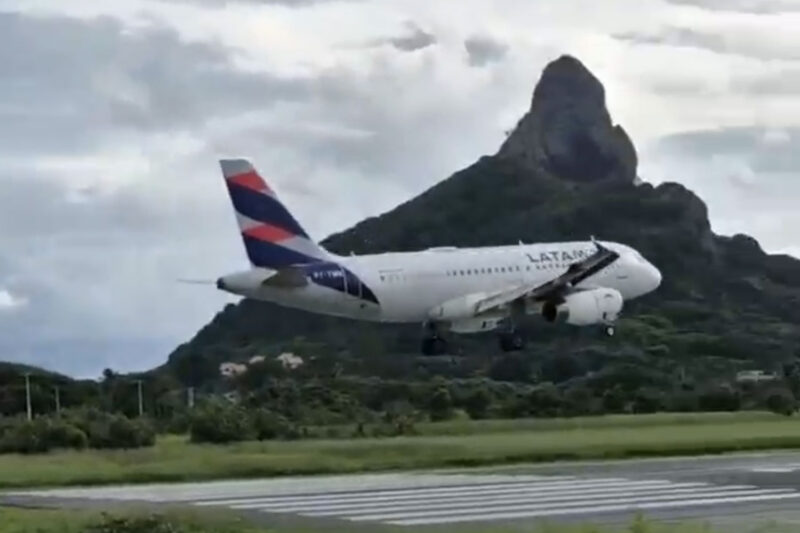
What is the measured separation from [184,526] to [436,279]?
41341mm

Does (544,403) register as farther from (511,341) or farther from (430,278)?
(430,278)

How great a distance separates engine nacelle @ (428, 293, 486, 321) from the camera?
63.3m

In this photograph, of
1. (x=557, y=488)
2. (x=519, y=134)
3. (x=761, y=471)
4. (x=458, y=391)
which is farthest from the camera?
(x=519, y=134)

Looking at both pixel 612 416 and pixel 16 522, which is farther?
pixel 612 416

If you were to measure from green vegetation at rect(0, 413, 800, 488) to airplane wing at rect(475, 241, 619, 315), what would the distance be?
505 cm

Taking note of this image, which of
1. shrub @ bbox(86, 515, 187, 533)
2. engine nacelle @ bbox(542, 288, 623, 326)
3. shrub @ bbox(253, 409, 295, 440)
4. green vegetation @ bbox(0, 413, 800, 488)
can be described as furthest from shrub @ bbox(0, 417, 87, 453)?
shrub @ bbox(86, 515, 187, 533)

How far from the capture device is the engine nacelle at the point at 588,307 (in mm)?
62938

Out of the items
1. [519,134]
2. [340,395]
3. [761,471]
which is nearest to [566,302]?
[340,395]

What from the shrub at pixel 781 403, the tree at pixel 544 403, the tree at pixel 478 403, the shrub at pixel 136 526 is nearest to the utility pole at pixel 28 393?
the tree at pixel 478 403

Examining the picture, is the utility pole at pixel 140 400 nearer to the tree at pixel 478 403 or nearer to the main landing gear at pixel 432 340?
the main landing gear at pixel 432 340

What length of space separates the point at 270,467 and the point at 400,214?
106m

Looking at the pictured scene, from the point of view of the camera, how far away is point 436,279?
6288cm

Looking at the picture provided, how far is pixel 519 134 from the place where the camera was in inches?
6718

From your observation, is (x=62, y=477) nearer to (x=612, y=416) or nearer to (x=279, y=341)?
(x=612, y=416)
